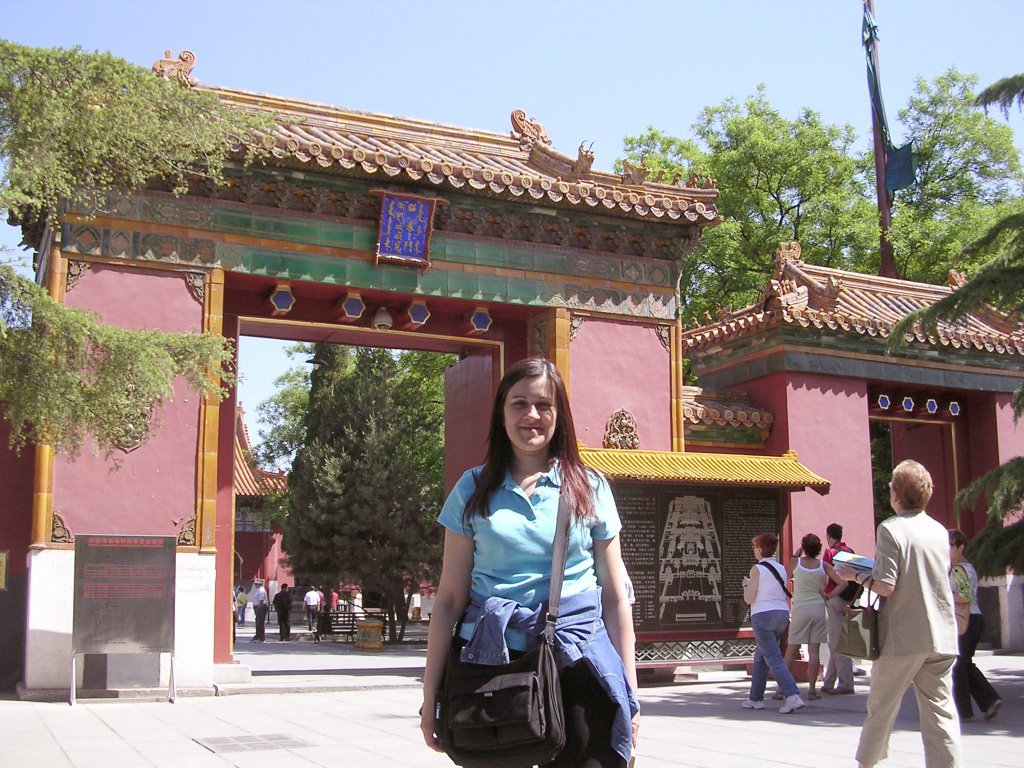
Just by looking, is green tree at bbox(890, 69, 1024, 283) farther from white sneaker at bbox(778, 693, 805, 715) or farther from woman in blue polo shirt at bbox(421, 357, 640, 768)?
woman in blue polo shirt at bbox(421, 357, 640, 768)

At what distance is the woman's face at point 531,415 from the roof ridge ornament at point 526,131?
11.7 metres

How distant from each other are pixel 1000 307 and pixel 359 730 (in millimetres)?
6338

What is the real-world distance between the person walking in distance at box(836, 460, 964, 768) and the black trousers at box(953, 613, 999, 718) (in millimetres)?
3397

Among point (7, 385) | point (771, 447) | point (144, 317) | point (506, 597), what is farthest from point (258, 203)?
point (506, 597)

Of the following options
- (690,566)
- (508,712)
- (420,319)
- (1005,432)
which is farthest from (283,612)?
(508,712)

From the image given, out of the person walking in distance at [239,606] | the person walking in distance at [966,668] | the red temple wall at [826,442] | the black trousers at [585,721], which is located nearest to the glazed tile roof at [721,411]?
the red temple wall at [826,442]

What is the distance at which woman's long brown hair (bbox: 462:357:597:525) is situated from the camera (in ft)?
10.4

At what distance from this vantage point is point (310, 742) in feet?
24.6

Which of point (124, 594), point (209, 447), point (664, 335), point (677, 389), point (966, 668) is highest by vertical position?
point (664, 335)

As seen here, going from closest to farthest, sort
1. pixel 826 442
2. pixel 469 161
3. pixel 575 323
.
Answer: pixel 575 323 → pixel 469 161 → pixel 826 442

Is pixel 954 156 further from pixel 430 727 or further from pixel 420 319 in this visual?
pixel 430 727

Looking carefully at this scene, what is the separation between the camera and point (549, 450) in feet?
10.9

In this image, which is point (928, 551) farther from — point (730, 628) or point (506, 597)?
point (730, 628)

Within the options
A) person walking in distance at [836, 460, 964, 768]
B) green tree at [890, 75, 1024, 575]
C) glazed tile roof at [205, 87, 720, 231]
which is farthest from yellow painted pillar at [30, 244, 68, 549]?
green tree at [890, 75, 1024, 575]
